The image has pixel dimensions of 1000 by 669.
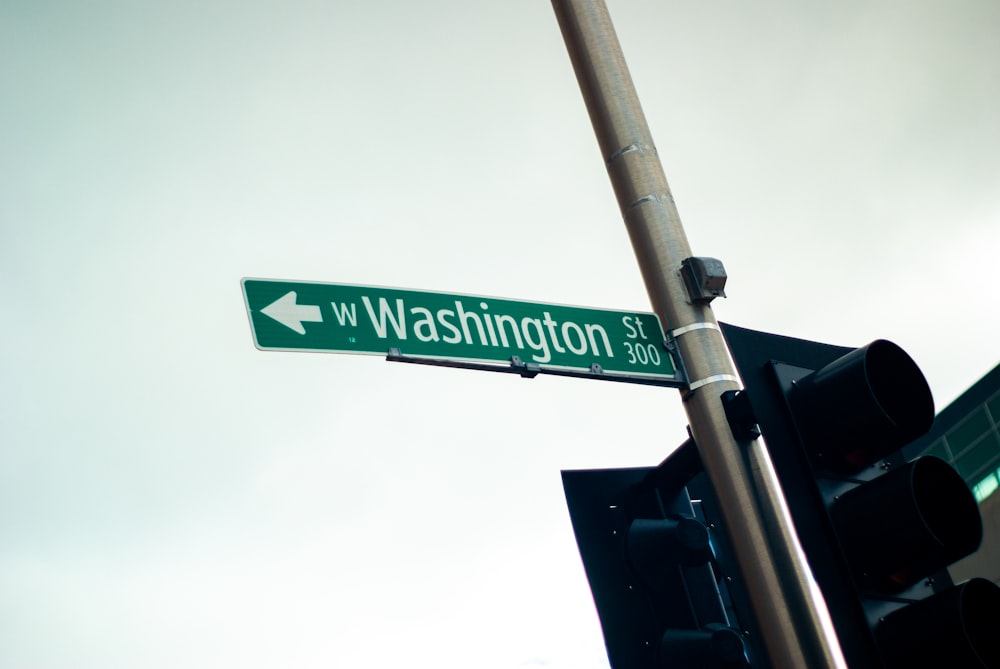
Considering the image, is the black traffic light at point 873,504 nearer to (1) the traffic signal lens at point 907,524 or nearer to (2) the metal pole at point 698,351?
(1) the traffic signal lens at point 907,524

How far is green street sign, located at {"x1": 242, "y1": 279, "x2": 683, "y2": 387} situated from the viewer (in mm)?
3701

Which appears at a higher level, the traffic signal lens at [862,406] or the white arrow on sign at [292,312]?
the white arrow on sign at [292,312]

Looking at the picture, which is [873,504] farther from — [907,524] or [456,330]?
[456,330]

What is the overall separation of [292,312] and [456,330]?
0.64m

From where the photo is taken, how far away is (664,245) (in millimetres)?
4094

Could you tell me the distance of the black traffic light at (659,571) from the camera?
348 centimetres

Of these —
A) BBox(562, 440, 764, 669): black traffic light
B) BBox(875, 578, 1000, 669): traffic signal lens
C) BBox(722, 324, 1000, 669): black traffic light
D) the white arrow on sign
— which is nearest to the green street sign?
the white arrow on sign

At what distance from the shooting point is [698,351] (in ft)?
12.8

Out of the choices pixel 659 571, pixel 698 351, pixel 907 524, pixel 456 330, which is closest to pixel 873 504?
pixel 907 524

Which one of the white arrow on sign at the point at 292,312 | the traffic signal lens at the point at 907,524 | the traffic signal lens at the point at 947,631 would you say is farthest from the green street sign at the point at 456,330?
the traffic signal lens at the point at 947,631

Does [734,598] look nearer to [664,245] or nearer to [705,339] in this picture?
[705,339]

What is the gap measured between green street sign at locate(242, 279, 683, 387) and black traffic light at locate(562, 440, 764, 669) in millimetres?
424

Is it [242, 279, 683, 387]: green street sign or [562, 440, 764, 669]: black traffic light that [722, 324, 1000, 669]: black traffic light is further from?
[242, 279, 683, 387]: green street sign

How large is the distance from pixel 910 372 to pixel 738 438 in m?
0.66
